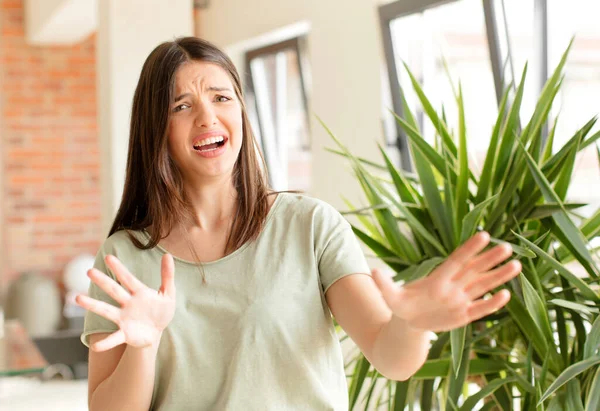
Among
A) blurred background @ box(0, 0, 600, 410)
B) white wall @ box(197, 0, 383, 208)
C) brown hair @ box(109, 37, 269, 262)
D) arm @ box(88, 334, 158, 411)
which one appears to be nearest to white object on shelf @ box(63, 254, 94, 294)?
blurred background @ box(0, 0, 600, 410)

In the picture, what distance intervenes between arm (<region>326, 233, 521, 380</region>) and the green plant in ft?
2.36

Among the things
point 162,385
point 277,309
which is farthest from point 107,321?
point 277,309

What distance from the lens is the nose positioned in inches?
68.8

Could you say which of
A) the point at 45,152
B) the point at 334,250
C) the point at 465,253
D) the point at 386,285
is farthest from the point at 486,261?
the point at 45,152

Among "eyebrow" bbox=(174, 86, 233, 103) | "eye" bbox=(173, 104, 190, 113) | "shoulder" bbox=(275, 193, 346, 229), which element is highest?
"eyebrow" bbox=(174, 86, 233, 103)

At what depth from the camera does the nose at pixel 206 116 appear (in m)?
1.75

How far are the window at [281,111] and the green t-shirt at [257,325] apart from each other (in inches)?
176

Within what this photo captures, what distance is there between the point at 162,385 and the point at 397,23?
11.0 ft

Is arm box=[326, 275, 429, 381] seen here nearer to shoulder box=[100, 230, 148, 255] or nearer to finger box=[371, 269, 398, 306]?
finger box=[371, 269, 398, 306]

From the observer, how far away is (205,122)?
5.73 feet

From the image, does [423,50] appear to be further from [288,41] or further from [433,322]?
[433,322]

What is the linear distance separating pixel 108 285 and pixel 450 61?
3.77m

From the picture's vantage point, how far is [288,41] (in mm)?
6059

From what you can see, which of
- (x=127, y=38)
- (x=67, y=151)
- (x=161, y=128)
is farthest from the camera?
(x=67, y=151)
